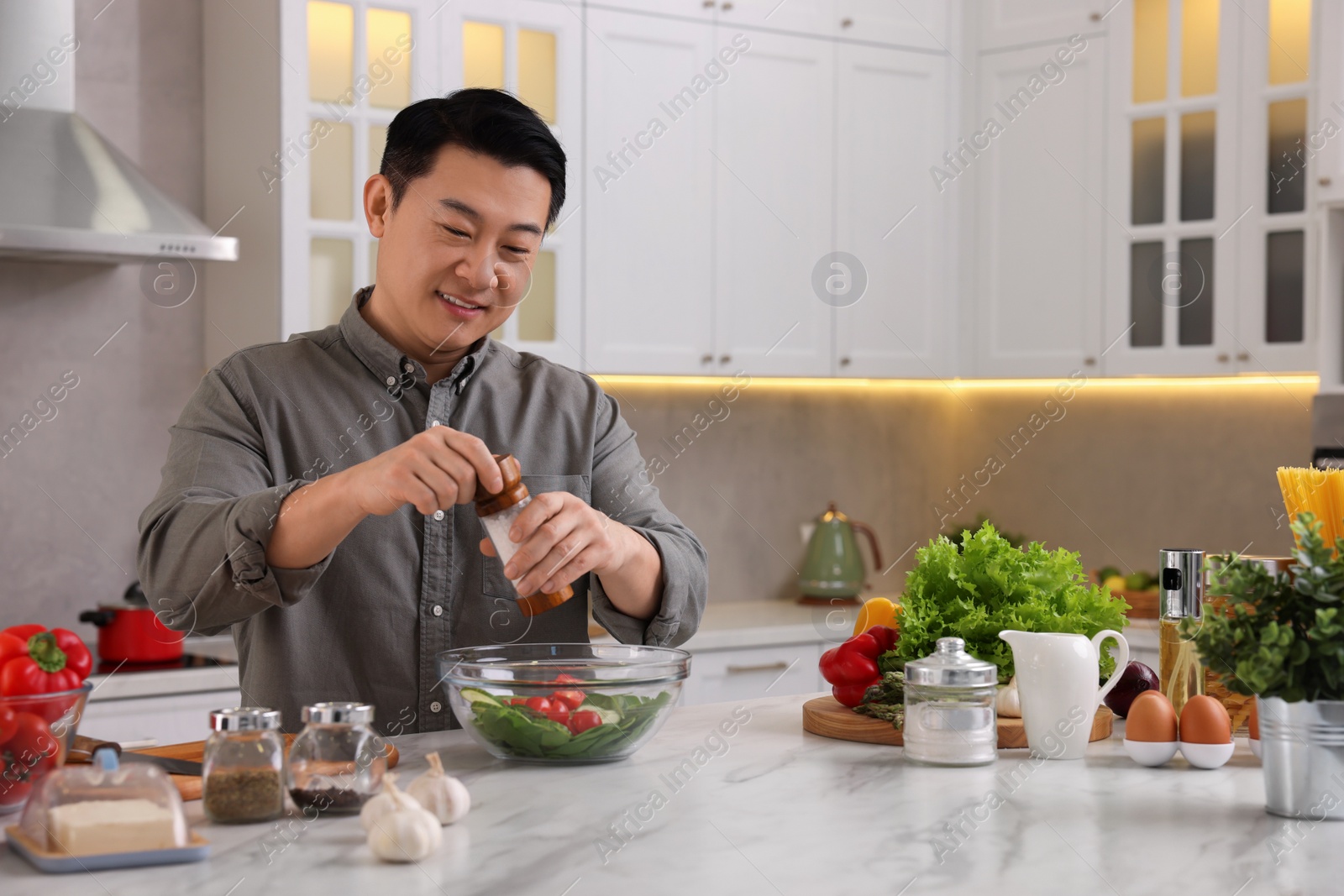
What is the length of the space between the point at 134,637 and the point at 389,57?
1378mm

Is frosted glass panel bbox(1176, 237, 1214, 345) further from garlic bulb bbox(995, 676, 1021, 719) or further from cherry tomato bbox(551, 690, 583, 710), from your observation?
cherry tomato bbox(551, 690, 583, 710)

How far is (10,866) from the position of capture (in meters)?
1.05

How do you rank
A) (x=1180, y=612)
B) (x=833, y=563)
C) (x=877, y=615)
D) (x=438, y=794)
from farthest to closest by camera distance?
(x=833, y=563), (x=877, y=615), (x=1180, y=612), (x=438, y=794)

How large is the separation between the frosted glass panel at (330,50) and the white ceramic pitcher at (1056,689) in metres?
2.17

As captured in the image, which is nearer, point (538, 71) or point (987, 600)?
point (987, 600)

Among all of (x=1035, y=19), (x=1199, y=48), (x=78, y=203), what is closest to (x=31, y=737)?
(x=78, y=203)

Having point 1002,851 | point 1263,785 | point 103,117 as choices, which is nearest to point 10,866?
point 1002,851

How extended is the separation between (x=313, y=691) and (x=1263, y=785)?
108 centimetres

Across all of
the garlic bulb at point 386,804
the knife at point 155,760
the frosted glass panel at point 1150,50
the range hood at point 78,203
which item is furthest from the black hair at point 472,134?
the frosted glass panel at point 1150,50

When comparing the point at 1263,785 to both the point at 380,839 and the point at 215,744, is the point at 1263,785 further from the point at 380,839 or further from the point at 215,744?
the point at 215,744

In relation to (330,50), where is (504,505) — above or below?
below

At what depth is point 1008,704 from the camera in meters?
1.57

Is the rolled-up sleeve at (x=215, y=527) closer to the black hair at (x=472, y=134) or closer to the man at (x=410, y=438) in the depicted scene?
the man at (x=410, y=438)

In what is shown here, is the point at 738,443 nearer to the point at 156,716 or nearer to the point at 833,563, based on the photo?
the point at 833,563
